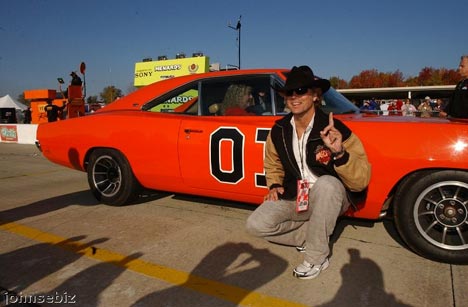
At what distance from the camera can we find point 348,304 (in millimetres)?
2084

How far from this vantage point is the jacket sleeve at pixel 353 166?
2.28 m

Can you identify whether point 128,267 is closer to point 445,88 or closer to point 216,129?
point 216,129

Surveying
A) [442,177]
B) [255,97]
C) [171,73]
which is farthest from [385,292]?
[171,73]

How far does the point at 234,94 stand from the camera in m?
3.57

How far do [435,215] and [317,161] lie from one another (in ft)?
3.10

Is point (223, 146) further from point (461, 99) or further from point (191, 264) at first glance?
point (461, 99)

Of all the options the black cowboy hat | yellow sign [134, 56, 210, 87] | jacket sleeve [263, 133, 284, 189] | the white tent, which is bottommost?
jacket sleeve [263, 133, 284, 189]

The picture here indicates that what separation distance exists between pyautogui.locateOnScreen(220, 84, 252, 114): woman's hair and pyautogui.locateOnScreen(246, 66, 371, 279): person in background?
91 cm

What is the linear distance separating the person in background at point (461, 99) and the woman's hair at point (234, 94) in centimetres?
213

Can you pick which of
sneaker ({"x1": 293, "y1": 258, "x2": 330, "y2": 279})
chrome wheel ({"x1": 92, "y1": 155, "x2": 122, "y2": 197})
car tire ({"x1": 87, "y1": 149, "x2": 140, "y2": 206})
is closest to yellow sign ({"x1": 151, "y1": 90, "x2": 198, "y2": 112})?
car tire ({"x1": 87, "y1": 149, "x2": 140, "y2": 206})

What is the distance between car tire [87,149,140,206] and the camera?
3928mm

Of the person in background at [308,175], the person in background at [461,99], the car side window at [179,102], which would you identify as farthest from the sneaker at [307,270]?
the person in background at [461,99]

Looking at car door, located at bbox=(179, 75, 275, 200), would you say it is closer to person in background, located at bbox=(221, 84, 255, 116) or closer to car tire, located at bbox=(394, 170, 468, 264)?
person in background, located at bbox=(221, 84, 255, 116)

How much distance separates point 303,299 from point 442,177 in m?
1.27
